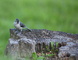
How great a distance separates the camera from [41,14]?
16922 millimetres

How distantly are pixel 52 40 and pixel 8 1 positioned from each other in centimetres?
774

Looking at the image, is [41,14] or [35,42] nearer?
[35,42]

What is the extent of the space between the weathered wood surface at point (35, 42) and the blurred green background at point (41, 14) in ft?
9.09

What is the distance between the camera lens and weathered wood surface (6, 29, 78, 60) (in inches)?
412

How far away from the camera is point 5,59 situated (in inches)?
405

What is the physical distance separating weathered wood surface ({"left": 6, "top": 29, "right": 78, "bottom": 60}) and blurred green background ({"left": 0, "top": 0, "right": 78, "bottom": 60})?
2.77 meters

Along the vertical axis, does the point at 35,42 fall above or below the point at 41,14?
below

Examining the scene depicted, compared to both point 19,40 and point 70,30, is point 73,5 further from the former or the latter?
point 19,40

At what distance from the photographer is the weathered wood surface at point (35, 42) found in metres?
10.5

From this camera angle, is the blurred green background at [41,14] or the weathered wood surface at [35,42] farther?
the blurred green background at [41,14]

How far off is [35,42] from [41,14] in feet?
20.3

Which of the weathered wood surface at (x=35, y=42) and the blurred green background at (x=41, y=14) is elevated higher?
the blurred green background at (x=41, y=14)

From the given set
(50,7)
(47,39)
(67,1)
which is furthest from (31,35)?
(67,1)

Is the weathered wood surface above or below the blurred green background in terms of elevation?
below
